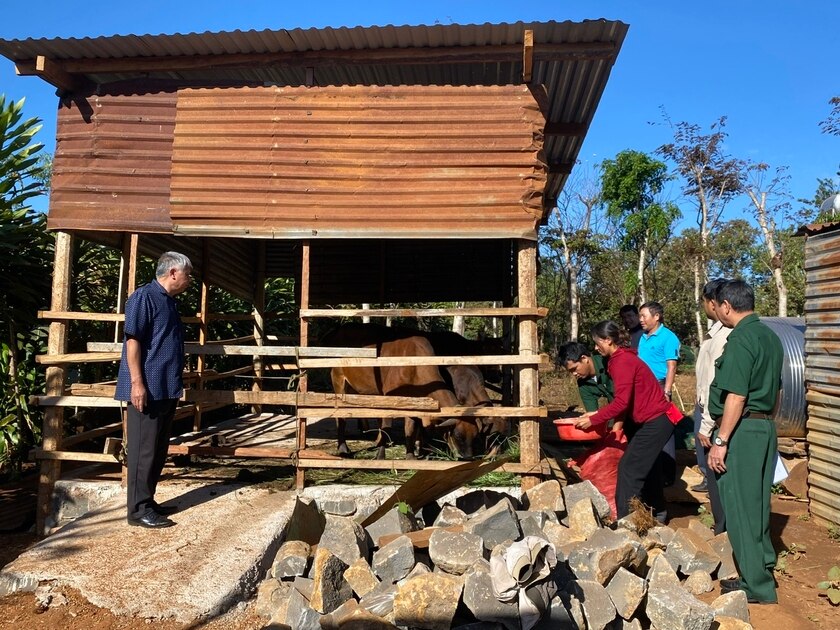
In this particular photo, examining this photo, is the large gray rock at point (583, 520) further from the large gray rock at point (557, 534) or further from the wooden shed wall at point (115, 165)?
the wooden shed wall at point (115, 165)

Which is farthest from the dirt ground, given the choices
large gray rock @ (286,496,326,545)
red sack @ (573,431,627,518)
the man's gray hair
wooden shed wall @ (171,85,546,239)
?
wooden shed wall @ (171,85,546,239)

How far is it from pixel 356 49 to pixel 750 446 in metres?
4.49

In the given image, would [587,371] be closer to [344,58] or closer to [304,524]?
[304,524]

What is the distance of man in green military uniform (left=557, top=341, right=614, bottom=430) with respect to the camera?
5.49 meters

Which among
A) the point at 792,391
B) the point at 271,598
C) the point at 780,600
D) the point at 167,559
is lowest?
the point at 780,600

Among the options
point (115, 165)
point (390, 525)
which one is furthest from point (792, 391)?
point (115, 165)

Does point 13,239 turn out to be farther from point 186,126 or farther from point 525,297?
point 525,297

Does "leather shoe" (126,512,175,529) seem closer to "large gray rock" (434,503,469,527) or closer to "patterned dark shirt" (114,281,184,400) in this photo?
"patterned dark shirt" (114,281,184,400)

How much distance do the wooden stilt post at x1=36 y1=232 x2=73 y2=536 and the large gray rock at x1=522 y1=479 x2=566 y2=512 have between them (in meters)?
4.20

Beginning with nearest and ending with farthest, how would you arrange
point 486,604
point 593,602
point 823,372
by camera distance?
point 486,604, point 593,602, point 823,372

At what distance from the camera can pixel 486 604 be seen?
3.29 m

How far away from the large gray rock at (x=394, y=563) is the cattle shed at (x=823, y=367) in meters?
4.37

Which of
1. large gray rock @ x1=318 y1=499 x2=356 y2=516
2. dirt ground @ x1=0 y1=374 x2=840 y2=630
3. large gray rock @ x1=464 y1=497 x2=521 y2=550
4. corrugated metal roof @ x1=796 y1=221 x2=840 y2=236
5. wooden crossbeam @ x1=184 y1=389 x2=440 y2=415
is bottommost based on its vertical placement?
dirt ground @ x1=0 y1=374 x2=840 y2=630

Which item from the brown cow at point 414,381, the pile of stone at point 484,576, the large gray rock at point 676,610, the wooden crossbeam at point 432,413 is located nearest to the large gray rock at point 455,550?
the pile of stone at point 484,576
